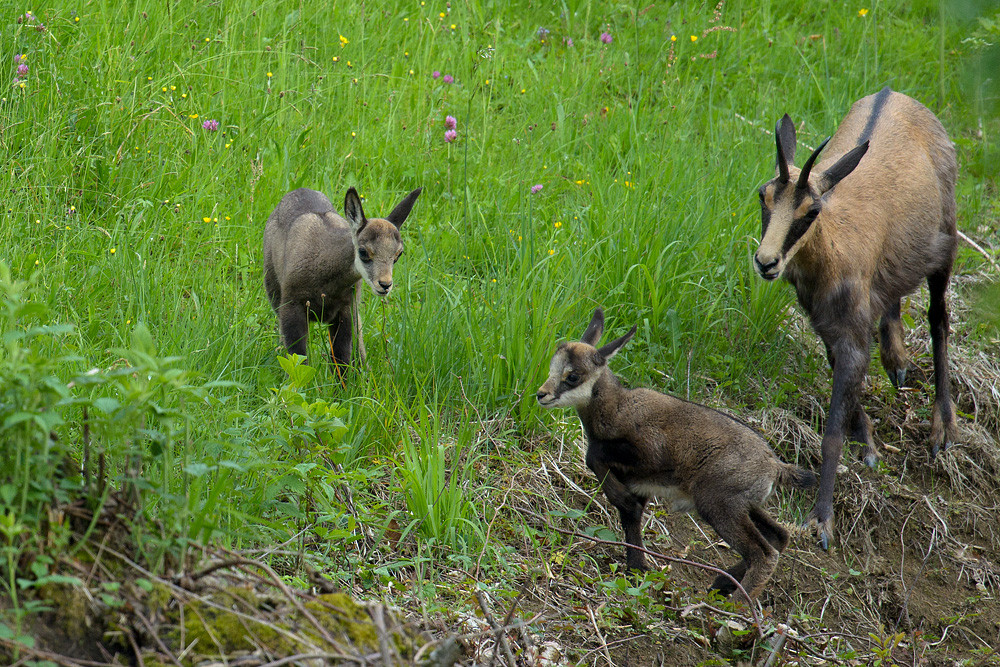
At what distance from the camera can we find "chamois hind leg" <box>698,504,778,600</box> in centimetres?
471

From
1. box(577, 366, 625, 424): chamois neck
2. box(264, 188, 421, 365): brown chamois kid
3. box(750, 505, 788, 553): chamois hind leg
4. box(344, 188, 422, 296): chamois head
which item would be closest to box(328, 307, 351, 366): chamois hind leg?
box(264, 188, 421, 365): brown chamois kid

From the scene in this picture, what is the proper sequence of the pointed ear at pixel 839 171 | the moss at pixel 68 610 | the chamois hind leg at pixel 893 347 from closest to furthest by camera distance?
the moss at pixel 68 610 → the pointed ear at pixel 839 171 → the chamois hind leg at pixel 893 347

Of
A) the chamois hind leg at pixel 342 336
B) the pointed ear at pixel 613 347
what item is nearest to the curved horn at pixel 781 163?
the pointed ear at pixel 613 347

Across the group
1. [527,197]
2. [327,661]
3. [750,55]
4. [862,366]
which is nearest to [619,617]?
[327,661]

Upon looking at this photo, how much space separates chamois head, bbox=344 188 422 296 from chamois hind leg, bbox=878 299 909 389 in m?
3.26

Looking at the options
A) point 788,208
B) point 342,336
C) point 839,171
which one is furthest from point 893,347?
point 342,336

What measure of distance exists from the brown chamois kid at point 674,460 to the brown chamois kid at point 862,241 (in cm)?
88

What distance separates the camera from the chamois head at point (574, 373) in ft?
16.3

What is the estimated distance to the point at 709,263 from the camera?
6.54 metres

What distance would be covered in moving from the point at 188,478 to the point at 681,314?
140 inches

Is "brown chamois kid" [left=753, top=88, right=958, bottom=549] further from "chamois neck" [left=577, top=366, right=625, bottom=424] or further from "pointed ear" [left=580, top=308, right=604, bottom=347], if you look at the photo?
"chamois neck" [left=577, top=366, right=625, bottom=424]

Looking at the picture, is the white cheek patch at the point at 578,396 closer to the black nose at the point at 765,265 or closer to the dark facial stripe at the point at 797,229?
the black nose at the point at 765,265

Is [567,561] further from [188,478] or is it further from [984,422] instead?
[984,422]

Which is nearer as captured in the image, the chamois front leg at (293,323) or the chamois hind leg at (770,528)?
the chamois hind leg at (770,528)
